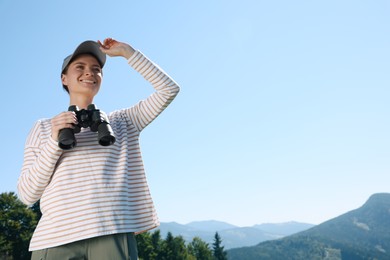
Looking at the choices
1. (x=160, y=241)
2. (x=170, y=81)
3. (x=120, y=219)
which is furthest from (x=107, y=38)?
(x=160, y=241)

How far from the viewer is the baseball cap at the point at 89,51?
2.83 metres

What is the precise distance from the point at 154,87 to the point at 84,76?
1.74 ft

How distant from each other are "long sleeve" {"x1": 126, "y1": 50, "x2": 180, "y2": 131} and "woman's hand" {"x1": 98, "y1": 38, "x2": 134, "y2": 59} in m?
0.05

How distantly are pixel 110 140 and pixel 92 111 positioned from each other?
241 millimetres

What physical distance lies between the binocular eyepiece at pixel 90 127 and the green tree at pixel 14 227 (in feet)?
137

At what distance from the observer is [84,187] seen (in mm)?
2369

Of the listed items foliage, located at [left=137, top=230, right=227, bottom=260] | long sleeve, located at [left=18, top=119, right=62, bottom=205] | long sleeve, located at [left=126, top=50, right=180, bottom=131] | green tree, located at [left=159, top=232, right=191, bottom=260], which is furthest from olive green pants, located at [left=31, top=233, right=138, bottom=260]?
green tree, located at [left=159, top=232, right=191, bottom=260]

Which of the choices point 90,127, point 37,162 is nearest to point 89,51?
point 90,127

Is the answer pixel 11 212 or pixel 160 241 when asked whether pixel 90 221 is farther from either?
pixel 160 241

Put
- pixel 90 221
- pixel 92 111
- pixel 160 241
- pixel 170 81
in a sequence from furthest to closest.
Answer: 1. pixel 160 241
2. pixel 170 81
3. pixel 92 111
4. pixel 90 221

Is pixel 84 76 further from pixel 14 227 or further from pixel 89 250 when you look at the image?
pixel 14 227

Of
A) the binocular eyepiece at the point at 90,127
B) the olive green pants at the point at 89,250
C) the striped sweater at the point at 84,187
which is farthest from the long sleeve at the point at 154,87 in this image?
the olive green pants at the point at 89,250

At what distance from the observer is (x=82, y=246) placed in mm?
2318

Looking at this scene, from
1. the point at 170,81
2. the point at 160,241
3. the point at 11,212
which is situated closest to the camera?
the point at 170,81
